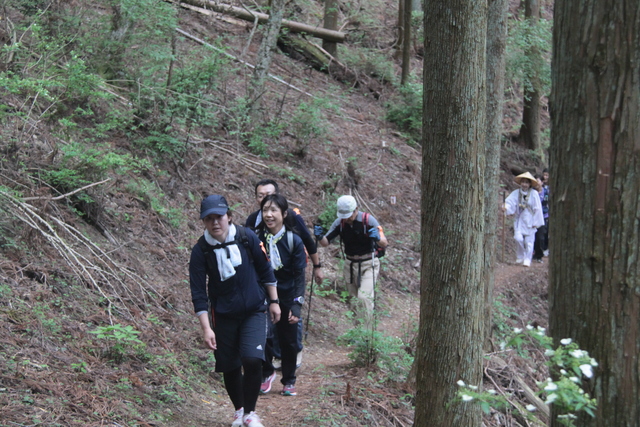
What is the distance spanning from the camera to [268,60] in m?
14.5

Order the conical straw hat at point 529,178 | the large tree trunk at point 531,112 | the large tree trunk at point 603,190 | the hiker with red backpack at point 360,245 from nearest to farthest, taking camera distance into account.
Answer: the large tree trunk at point 603,190 < the hiker with red backpack at point 360,245 < the conical straw hat at point 529,178 < the large tree trunk at point 531,112

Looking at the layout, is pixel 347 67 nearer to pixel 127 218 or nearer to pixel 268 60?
pixel 268 60

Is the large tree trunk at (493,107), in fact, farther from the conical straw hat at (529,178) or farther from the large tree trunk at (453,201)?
the conical straw hat at (529,178)

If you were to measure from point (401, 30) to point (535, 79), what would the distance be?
621cm

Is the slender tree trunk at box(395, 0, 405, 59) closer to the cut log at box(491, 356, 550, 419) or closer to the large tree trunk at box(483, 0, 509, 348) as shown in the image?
the large tree trunk at box(483, 0, 509, 348)

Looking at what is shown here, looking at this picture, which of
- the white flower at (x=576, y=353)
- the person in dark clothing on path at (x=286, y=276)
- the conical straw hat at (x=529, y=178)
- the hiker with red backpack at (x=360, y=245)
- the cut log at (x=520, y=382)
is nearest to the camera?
the white flower at (x=576, y=353)

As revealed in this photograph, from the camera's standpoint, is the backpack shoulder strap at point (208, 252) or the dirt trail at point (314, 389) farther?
the dirt trail at point (314, 389)

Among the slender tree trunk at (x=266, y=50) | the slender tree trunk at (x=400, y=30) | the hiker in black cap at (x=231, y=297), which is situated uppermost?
the slender tree trunk at (x=400, y=30)

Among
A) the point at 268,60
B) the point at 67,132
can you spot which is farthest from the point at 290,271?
the point at 268,60

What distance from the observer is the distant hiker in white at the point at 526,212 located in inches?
617

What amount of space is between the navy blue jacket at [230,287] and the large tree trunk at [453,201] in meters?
1.63

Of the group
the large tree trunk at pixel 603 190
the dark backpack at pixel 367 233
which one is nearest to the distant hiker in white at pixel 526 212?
the dark backpack at pixel 367 233

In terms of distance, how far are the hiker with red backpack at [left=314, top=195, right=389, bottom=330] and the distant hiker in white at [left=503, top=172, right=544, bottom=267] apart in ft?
26.0

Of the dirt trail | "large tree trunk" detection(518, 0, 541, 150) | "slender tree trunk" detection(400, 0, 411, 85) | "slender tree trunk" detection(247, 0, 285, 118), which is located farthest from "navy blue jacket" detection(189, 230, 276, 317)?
"large tree trunk" detection(518, 0, 541, 150)
